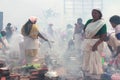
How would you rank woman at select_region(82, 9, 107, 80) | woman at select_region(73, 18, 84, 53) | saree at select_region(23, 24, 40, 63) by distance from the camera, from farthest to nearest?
woman at select_region(73, 18, 84, 53) < saree at select_region(23, 24, 40, 63) < woman at select_region(82, 9, 107, 80)

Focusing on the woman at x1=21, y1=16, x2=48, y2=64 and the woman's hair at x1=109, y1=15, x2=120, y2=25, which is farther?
the woman at x1=21, y1=16, x2=48, y2=64

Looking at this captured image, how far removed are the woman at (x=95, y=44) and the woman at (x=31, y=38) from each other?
2465 millimetres

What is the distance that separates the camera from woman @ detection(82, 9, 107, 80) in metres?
9.91

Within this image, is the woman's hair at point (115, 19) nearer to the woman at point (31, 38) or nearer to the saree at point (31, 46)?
the woman at point (31, 38)

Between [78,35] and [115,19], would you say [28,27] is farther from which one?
[78,35]

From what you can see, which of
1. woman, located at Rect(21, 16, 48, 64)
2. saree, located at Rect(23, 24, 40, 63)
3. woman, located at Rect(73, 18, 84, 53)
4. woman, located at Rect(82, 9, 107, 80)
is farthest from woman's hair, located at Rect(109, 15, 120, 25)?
woman, located at Rect(73, 18, 84, 53)

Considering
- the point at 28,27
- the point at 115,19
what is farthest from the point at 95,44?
the point at 28,27

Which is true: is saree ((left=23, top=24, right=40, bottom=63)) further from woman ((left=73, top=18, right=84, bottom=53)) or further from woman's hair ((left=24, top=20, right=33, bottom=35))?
woman ((left=73, top=18, right=84, bottom=53))

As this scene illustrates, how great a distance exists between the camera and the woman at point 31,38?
1220 centimetres

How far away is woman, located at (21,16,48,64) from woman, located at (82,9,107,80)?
2465mm

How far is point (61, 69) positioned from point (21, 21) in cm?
2242

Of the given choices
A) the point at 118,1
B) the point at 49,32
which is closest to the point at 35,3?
the point at 118,1

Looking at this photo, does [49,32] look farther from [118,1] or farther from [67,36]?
[118,1]

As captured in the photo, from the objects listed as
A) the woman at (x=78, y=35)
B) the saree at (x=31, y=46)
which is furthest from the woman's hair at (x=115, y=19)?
the woman at (x=78, y=35)
